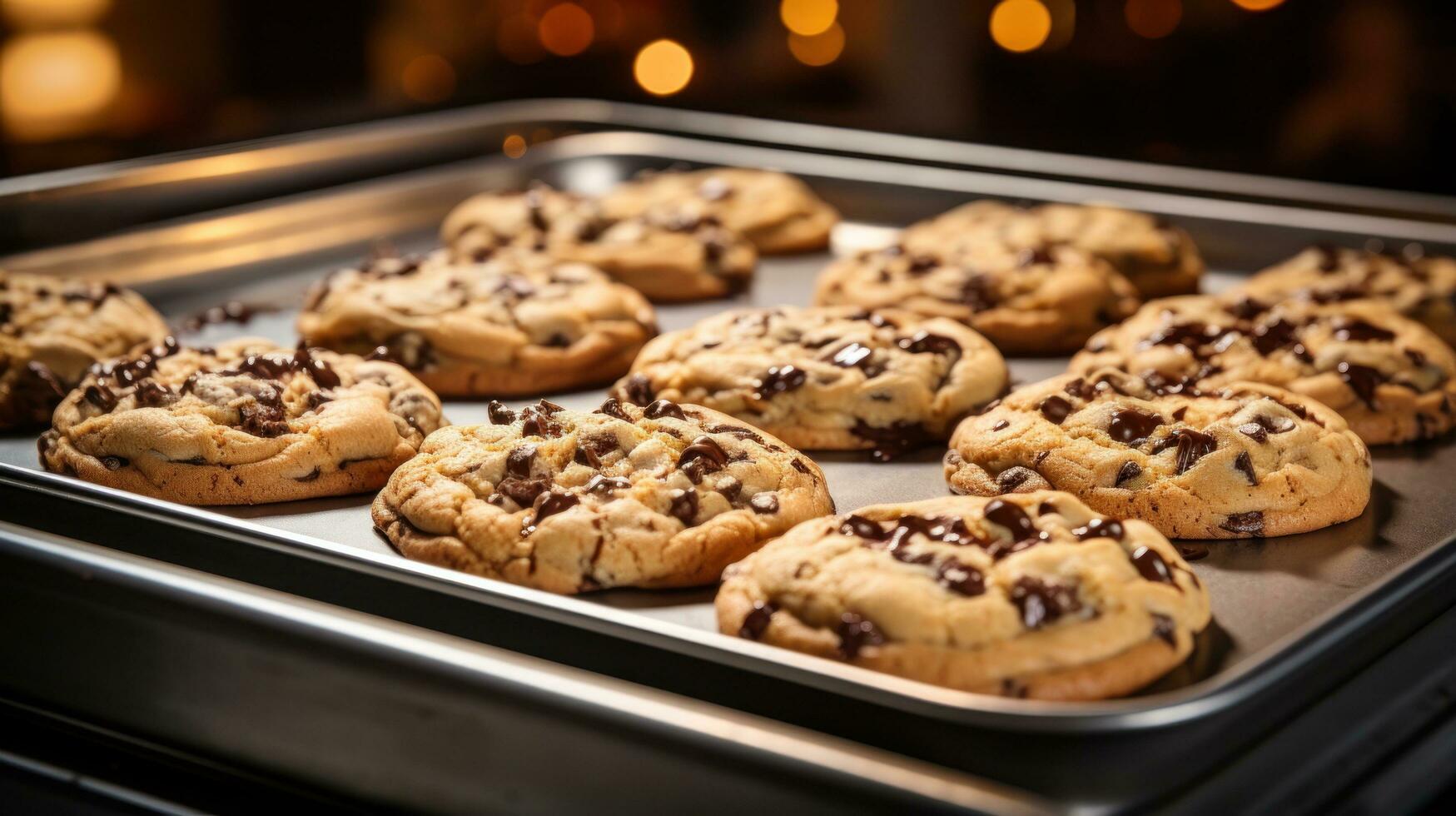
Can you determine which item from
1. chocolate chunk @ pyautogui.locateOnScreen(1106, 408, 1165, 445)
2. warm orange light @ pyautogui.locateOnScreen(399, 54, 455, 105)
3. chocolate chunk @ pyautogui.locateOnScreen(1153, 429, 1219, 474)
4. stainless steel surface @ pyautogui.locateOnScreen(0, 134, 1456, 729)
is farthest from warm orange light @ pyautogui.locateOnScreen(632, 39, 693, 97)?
chocolate chunk @ pyautogui.locateOnScreen(1153, 429, 1219, 474)

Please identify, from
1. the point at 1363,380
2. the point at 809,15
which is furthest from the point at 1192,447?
the point at 809,15

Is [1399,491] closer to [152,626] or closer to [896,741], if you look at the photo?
[896,741]

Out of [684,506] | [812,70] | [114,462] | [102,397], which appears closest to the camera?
[684,506]

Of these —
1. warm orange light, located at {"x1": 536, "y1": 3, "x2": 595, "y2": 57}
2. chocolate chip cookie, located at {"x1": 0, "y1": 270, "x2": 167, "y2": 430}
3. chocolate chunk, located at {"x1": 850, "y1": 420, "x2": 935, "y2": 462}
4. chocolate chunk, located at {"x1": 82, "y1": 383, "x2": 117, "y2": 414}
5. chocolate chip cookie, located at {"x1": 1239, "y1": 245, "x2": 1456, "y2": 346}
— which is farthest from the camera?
warm orange light, located at {"x1": 536, "y1": 3, "x2": 595, "y2": 57}

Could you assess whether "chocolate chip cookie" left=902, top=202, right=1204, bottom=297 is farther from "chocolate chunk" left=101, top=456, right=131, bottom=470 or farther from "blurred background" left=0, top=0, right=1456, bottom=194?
"chocolate chunk" left=101, top=456, right=131, bottom=470

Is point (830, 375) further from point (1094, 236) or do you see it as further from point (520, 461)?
point (1094, 236)

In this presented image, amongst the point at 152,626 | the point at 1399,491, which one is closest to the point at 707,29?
the point at 1399,491

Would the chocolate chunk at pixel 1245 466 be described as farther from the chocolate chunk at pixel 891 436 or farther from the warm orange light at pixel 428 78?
the warm orange light at pixel 428 78
